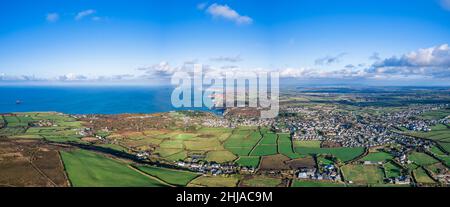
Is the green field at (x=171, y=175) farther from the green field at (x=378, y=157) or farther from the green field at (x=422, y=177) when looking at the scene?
the green field at (x=378, y=157)

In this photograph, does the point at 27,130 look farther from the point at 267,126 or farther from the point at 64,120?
the point at 267,126

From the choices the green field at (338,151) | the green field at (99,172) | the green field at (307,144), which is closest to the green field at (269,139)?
the green field at (307,144)

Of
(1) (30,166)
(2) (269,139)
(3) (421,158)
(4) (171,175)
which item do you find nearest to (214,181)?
(4) (171,175)

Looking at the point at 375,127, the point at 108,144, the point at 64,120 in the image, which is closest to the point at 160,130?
the point at 108,144

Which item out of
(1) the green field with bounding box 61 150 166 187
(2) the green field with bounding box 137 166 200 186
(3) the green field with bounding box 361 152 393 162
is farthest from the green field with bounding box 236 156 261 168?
(3) the green field with bounding box 361 152 393 162

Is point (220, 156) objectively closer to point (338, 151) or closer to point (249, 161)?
point (249, 161)

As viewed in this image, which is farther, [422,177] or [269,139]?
[269,139]
